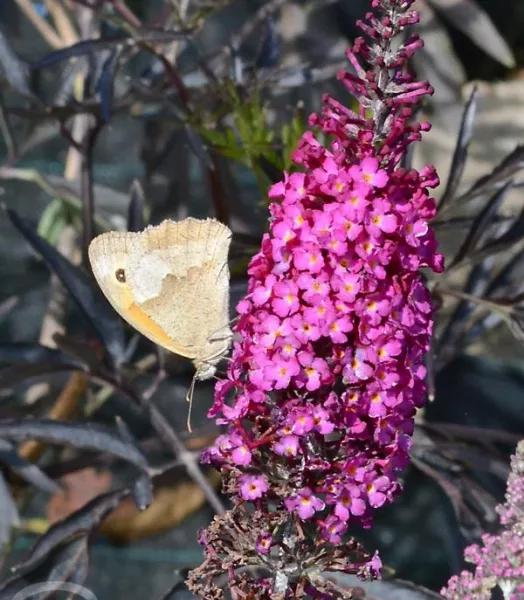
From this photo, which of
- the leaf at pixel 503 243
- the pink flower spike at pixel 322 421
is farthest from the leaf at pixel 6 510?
the leaf at pixel 503 243

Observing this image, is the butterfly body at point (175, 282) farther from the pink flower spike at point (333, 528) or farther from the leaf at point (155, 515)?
the leaf at point (155, 515)

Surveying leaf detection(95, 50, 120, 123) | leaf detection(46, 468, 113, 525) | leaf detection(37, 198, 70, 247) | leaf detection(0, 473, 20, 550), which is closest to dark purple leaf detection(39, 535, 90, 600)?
leaf detection(0, 473, 20, 550)

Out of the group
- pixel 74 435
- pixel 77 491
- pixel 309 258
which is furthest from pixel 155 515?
pixel 309 258

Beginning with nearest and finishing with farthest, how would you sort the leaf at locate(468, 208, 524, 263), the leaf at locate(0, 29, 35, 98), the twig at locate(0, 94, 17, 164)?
1. the leaf at locate(468, 208, 524, 263)
2. the leaf at locate(0, 29, 35, 98)
3. the twig at locate(0, 94, 17, 164)

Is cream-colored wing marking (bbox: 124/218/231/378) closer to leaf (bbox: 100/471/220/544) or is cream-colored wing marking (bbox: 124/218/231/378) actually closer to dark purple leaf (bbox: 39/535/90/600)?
dark purple leaf (bbox: 39/535/90/600)

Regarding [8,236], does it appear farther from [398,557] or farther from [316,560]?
[316,560]

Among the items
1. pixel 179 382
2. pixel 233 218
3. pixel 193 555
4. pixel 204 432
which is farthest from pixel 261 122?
pixel 193 555
